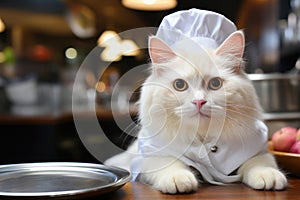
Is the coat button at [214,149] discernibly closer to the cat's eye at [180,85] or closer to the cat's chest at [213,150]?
the cat's chest at [213,150]

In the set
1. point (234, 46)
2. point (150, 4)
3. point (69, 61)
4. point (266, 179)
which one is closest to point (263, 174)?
point (266, 179)

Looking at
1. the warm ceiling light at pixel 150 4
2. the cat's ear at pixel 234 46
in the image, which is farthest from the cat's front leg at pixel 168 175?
the warm ceiling light at pixel 150 4

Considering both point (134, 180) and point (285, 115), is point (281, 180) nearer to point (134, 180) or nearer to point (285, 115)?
point (134, 180)

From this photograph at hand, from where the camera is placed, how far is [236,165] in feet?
2.68

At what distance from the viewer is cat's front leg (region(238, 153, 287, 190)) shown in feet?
2.41

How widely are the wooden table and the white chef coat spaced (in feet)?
0.13

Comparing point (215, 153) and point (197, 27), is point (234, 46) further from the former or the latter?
point (215, 153)

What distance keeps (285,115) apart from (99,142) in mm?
1925

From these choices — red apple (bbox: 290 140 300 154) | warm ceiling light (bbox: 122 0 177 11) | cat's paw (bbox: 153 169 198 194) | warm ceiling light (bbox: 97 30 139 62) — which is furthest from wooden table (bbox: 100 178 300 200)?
warm ceiling light (bbox: 122 0 177 11)

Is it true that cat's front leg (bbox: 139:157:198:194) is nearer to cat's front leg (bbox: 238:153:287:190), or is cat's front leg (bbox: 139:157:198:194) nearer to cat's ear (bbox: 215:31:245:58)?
cat's front leg (bbox: 238:153:287:190)

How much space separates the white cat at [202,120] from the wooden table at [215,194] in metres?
0.03

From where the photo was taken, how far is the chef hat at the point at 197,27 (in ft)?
2.87

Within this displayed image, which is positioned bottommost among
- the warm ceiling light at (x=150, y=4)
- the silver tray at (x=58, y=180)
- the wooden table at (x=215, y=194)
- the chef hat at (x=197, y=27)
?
the wooden table at (x=215, y=194)

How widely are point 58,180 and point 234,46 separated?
1.44ft
